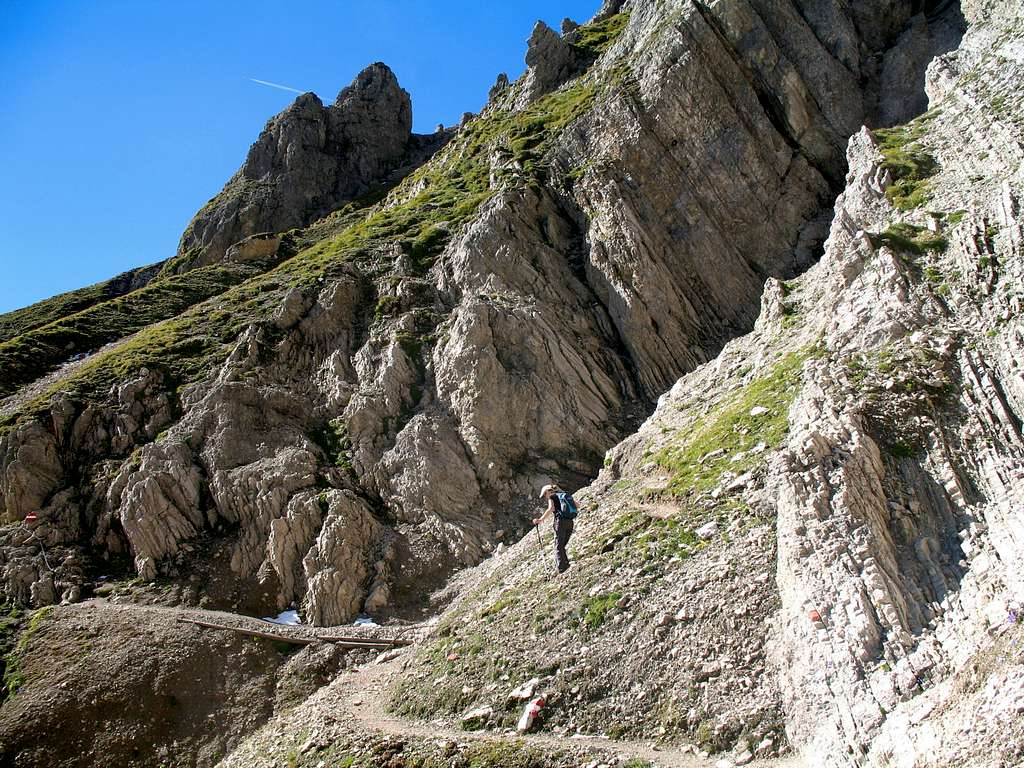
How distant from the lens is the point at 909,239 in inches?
868

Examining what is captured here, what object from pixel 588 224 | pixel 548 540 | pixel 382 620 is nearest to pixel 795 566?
pixel 548 540

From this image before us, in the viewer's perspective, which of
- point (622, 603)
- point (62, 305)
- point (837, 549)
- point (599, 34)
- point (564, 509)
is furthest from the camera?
point (62, 305)

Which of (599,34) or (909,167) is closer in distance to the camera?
(909,167)

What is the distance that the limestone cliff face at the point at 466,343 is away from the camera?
1273 inches

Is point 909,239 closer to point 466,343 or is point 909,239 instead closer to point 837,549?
point 837,549

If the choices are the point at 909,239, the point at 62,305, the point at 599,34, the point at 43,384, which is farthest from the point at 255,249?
the point at 909,239

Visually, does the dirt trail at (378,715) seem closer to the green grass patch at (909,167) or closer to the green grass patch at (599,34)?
the green grass patch at (909,167)

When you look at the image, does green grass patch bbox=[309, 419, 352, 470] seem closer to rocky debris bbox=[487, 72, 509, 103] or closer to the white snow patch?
the white snow patch

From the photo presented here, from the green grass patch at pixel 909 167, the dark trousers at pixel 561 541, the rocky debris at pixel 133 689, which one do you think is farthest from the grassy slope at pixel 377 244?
the dark trousers at pixel 561 541

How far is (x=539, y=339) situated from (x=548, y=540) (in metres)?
16.0

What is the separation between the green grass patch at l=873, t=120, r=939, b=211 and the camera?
24703 millimetres

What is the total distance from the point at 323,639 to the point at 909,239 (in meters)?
26.0

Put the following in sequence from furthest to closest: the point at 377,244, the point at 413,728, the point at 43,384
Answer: the point at 377,244 < the point at 43,384 < the point at 413,728

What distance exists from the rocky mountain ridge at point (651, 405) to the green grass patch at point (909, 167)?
0.17m
